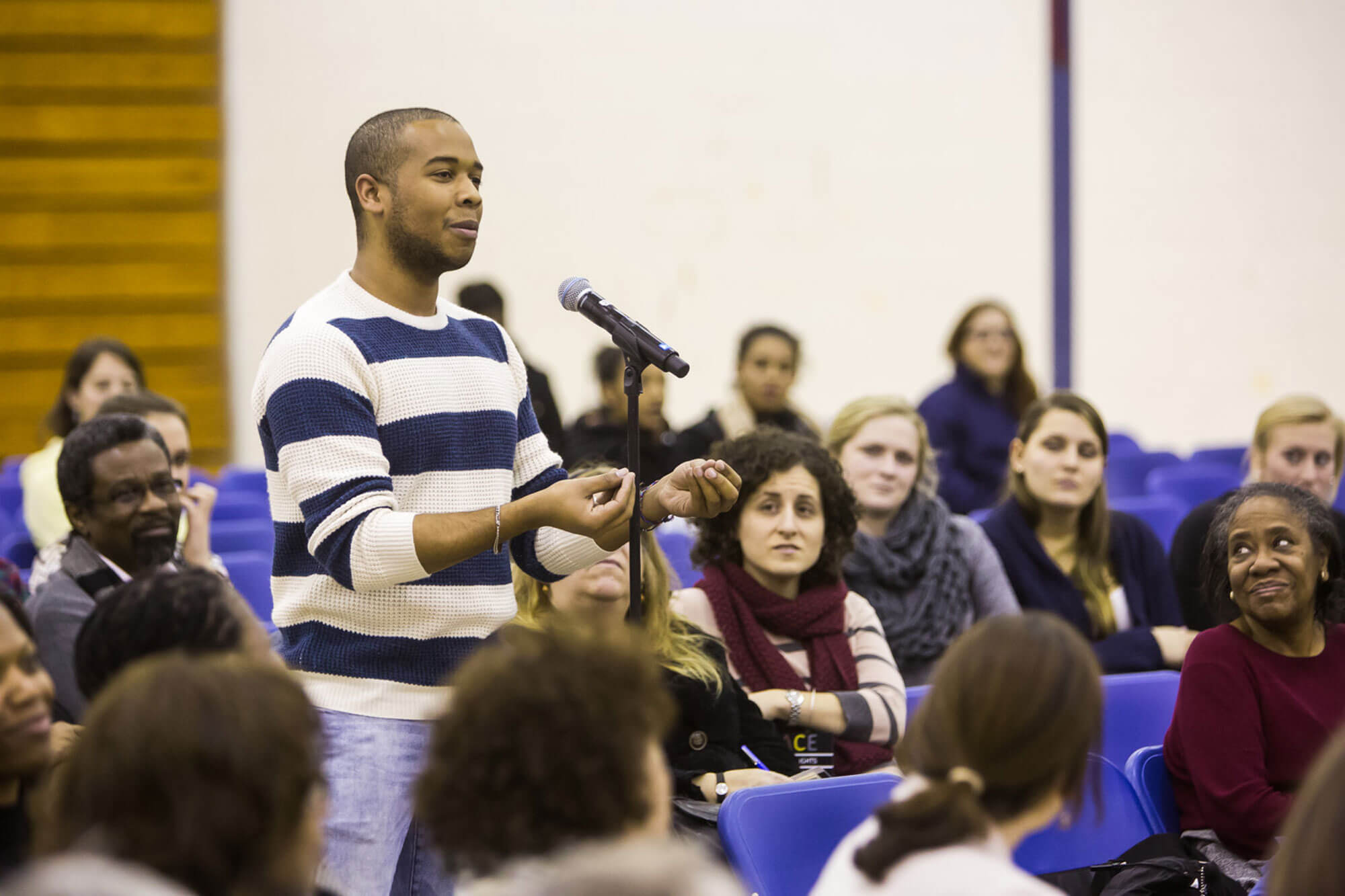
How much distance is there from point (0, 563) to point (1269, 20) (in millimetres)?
6539

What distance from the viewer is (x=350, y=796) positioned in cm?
167

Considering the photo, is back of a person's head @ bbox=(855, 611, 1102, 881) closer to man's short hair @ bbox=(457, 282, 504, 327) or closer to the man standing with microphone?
the man standing with microphone

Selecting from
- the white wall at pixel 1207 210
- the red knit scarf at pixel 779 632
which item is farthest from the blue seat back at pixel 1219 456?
the red knit scarf at pixel 779 632

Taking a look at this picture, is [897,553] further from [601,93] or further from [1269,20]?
[1269,20]

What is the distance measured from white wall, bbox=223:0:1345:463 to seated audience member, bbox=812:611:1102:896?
16.3 feet

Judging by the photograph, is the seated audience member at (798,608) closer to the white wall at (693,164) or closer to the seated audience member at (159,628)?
the seated audience member at (159,628)

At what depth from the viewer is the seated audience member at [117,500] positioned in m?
2.34

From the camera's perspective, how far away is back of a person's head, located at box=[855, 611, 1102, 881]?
129 cm

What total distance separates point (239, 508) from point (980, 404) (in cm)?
256

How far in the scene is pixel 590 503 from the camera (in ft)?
5.36

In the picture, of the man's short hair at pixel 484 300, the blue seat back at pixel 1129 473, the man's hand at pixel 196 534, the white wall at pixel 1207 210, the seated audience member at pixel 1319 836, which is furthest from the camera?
the white wall at pixel 1207 210

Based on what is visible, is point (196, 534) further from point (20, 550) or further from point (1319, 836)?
point (1319, 836)

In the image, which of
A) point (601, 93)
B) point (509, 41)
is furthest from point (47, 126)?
point (601, 93)

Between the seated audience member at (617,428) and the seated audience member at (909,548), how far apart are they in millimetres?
998
